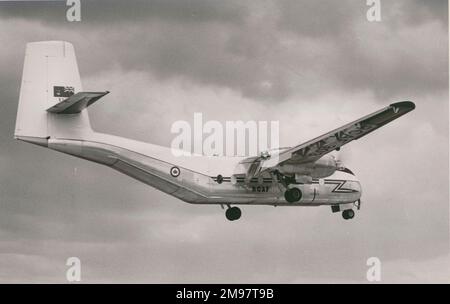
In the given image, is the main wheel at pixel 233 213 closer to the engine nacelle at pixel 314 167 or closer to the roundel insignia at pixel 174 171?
the engine nacelle at pixel 314 167

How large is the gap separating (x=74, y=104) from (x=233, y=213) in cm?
779

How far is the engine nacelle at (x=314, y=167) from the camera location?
32250 millimetres

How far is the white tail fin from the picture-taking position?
29422 millimetres

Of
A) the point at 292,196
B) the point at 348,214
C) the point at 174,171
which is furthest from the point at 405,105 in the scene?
the point at 174,171

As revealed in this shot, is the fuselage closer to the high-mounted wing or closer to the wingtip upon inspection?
the high-mounted wing

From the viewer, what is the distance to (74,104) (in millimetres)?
29250

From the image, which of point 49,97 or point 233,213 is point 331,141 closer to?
point 233,213

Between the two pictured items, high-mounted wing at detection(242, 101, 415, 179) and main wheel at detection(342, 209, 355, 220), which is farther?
main wheel at detection(342, 209, 355, 220)

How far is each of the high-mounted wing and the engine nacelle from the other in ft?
0.87

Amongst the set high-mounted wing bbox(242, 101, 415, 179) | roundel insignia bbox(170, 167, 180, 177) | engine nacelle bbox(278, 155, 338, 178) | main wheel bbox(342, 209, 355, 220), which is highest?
high-mounted wing bbox(242, 101, 415, 179)

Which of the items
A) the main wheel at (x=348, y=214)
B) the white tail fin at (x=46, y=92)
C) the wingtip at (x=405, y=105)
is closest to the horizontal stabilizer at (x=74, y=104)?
the white tail fin at (x=46, y=92)

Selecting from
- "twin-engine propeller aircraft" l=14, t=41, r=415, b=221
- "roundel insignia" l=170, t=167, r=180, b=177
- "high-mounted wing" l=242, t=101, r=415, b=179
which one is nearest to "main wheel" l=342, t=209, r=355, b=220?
"twin-engine propeller aircraft" l=14, t=41, r=415, b=221

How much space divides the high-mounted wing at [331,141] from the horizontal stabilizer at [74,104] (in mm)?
6195

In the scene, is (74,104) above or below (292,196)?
above
